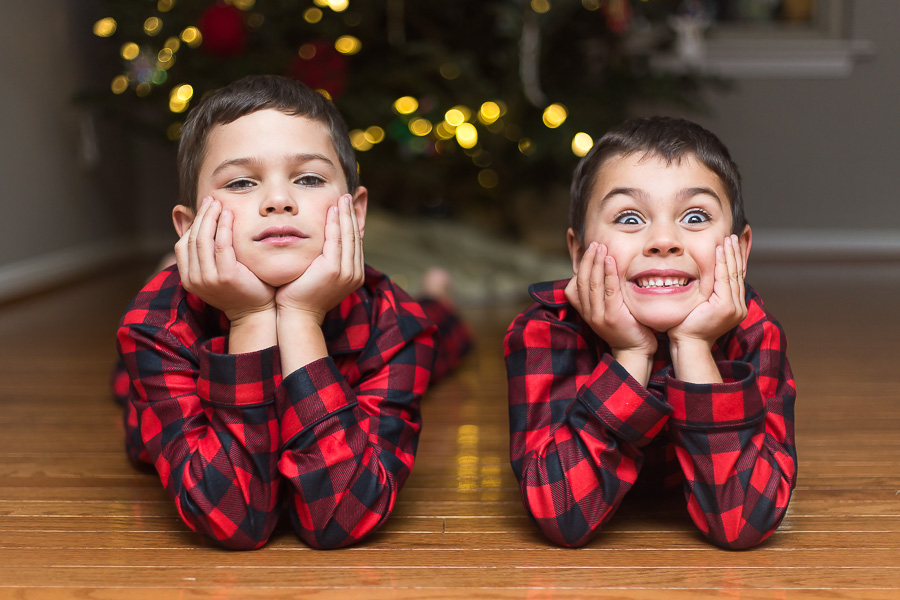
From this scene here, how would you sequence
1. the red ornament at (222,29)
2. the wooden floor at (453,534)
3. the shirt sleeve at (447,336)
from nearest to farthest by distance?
the wooden floor at (453,534)
the shirt sleeve at (447,336)
the red ornament at (222,29)

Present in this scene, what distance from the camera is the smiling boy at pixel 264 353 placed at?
914 millimetres

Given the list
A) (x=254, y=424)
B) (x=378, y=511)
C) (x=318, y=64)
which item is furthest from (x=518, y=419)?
(x=318, y=64)

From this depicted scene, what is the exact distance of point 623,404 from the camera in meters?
0.90

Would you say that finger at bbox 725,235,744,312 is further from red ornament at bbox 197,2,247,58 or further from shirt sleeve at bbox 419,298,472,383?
red ornament at bbox 197,2,247,58

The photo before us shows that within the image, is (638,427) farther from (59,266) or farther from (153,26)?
(59,266)

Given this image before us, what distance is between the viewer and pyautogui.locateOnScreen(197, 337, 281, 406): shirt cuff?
897 mm

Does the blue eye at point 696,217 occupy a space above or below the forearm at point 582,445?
above

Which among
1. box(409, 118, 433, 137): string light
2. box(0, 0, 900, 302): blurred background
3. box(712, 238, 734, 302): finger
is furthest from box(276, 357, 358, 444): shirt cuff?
box(409, 118, 433, 137): string light

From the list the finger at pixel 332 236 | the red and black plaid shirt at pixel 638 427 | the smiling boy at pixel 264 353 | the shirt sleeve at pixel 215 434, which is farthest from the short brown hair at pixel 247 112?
the red and black plaid shirt at pixel 638 427

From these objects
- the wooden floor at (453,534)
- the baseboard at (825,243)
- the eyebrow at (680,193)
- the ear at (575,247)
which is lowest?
the baseboard at (825,243)

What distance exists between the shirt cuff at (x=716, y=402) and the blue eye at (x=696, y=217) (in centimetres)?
16

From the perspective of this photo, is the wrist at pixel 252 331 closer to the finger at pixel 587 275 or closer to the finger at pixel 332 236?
the finger at pixel 332 236

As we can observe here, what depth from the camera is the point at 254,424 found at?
917mm

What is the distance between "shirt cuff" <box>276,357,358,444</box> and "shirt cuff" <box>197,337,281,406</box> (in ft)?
0.07
